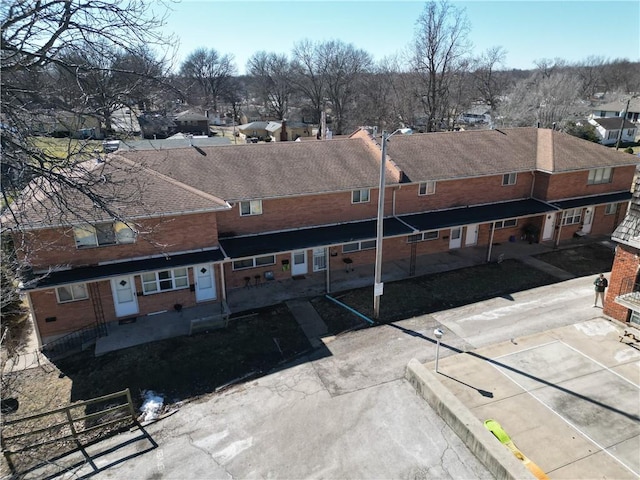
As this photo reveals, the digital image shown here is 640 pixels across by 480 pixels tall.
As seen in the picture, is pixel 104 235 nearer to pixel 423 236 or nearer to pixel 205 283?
pixel 205 283

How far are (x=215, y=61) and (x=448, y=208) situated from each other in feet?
315

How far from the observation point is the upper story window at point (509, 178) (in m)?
26.2

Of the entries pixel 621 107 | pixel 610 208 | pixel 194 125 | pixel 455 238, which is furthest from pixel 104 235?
pixel 621 107

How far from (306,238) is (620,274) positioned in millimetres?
13302

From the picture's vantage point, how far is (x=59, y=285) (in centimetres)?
1580

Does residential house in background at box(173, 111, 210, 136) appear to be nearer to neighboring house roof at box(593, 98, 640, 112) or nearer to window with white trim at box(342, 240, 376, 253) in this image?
window with white trim at box(342, 240, 376, 253)

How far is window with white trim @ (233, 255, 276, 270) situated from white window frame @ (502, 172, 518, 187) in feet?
48.7

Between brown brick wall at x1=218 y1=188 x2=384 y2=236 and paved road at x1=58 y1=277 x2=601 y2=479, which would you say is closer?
paved road at x1=58 y1=277 x2=601 y2=479

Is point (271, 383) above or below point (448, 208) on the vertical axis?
below

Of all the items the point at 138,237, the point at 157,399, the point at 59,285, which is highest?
the point at 138,237

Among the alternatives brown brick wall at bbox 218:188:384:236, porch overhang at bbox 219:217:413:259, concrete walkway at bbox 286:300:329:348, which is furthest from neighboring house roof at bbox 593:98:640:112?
concrete walkway at bbox 286:300:329:348

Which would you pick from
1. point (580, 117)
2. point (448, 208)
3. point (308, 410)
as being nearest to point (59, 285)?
point (308, 410)

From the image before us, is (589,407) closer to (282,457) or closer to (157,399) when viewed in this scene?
(282,457)

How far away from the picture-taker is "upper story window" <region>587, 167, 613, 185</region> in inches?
1072
